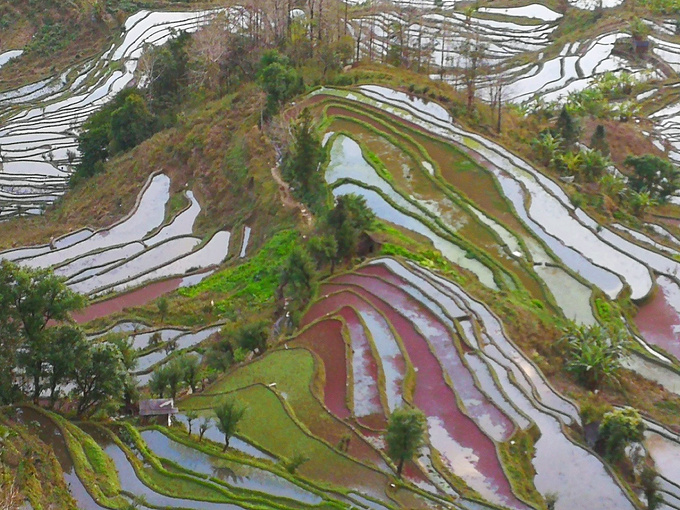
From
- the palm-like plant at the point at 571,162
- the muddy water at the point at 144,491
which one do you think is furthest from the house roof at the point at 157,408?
the palm-like plant at the point at 571,162

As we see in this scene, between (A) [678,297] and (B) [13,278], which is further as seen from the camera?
(A) [678,297]

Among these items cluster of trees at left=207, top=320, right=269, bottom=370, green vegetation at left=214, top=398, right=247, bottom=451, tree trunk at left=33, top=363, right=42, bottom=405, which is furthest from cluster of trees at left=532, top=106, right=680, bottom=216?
tree trunk at left=33, top=363, right=42, bottom=405

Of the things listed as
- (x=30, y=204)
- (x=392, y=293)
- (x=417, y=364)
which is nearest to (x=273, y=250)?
(x=392, y=293)

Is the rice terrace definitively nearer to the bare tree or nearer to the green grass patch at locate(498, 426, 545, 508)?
the green grass patch at locate(498, 426, 545, 508)

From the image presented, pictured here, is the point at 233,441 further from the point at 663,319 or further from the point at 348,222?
the point at 663,319

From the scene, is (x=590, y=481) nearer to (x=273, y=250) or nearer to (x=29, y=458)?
(x=29, y=458)

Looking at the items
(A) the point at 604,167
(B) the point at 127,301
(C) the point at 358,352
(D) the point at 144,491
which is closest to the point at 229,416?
(D) the point at 144,491
